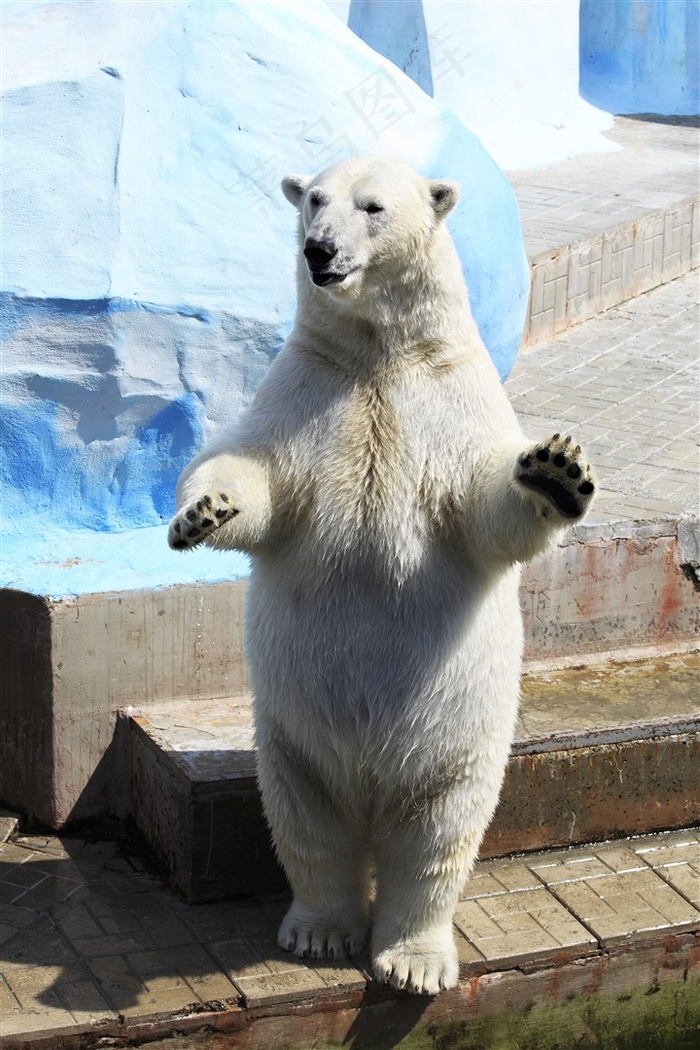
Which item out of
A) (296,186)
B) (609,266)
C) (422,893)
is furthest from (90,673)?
(609,266)

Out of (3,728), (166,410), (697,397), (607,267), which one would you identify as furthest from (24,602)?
(607,267)

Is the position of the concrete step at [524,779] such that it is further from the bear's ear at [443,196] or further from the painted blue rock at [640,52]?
the painted blue rock at [640,52]

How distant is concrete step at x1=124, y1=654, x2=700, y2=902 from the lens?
4.45 meters

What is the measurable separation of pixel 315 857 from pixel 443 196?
63.9 inches

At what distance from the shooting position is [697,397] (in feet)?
23.8

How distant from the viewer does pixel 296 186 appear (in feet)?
12.6

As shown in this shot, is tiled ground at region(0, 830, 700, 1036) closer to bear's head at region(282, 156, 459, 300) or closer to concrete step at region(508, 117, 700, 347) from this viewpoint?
bear's head at region(282, 156, 459, 300)

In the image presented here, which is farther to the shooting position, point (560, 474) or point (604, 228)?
point (604, 228)

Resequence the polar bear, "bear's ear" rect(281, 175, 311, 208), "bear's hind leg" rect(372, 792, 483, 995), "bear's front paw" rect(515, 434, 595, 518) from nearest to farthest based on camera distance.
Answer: "bear's front paw" rect(515, 434, 595, 518), the polar bear, "bear's ear" rect(281, 175, 311, 208), "bear's hind leg" rect(372, 792, 483, 995)

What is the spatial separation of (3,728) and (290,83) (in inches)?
89.4

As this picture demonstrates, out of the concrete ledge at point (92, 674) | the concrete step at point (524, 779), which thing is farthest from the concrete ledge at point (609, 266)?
the concrete ledge at point (92, 674)

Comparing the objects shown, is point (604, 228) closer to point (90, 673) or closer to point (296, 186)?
point (90, 673)

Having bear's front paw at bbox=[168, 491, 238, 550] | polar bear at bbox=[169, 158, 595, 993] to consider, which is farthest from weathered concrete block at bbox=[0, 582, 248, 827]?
bear's front paw at bbox=[168, 491, 238, 550]

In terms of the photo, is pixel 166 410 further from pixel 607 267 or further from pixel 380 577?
pixel 607 267
